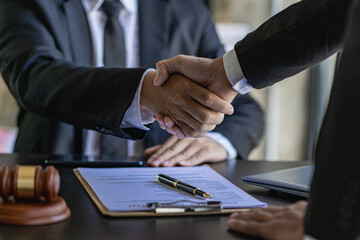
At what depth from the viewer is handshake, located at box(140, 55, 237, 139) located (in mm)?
1168

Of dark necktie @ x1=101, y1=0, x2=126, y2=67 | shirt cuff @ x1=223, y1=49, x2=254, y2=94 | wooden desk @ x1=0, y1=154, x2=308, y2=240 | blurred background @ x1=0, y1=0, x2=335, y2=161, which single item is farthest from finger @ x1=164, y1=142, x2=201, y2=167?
blurred background @ x1=0, y1=0, x2=335, y2=161

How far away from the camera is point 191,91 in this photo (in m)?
1.17

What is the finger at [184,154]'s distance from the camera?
120 cm

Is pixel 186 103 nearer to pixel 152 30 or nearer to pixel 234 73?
pixel 234 73

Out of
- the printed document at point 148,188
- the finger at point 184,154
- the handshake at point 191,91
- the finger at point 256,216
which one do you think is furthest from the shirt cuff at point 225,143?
the finger at point 256,216

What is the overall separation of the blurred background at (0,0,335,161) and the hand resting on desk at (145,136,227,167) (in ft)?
6.99

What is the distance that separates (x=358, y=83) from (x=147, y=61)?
1365 millimetres

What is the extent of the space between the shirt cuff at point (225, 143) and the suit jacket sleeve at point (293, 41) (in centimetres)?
41

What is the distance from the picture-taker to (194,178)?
1002 mm

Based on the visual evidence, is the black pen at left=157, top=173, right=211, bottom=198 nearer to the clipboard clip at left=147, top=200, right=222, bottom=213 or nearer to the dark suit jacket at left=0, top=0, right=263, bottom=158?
the clipboard clip at left=147, top=200, right=222, bottom=213

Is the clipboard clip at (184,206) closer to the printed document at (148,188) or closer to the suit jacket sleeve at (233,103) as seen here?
the printed document at (148,188)

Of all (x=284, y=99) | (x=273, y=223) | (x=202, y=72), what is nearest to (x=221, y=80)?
(x=202, y=72)

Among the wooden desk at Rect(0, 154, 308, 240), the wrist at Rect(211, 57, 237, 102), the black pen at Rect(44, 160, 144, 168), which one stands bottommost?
the wooden desk at Rect(0, 154, 308, 240)

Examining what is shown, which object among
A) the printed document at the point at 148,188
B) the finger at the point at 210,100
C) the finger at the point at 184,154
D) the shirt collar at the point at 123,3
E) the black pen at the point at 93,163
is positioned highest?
the shirt collar at the point at 123,3
